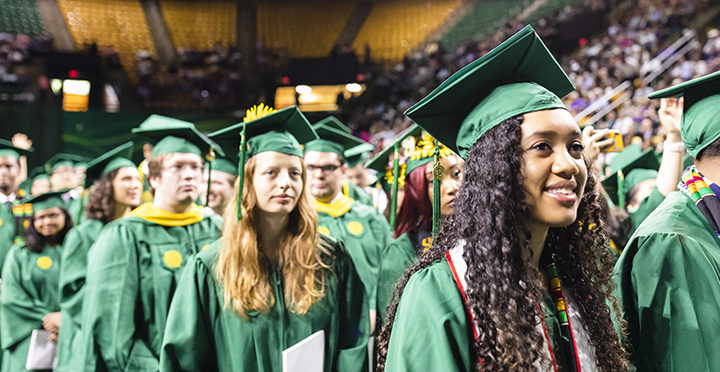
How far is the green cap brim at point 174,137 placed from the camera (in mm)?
3875

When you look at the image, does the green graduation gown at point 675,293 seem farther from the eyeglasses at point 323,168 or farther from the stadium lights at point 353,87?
the stadium lights at point 353,87

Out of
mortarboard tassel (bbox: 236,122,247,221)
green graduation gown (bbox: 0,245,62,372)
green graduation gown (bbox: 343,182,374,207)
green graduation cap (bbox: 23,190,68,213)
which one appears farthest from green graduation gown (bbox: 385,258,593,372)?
green graduation gown (bbox: 343,182,374,207)

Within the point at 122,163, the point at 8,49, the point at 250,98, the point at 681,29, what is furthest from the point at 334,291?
the point at 8,49

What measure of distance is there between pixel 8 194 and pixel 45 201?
1767 millimetres

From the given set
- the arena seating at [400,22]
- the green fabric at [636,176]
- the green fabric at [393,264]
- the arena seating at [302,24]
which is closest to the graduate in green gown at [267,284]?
the green fabric at [393,264]

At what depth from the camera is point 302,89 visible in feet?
69.8

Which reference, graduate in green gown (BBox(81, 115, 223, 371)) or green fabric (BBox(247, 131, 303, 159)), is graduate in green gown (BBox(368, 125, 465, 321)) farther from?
graduate in green gown (BBox(81, 115, 223, 371))

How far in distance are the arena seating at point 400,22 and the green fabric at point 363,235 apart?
20602 mm

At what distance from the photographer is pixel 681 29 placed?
48.8ft

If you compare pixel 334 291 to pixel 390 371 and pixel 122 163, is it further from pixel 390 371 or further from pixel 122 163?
pixel 122 163

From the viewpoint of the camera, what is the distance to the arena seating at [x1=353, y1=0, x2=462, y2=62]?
25.1 metres

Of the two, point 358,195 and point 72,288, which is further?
point 358,195

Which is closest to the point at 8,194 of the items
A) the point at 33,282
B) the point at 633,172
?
the point at 33,282

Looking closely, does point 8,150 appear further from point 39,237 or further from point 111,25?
point 111,25
